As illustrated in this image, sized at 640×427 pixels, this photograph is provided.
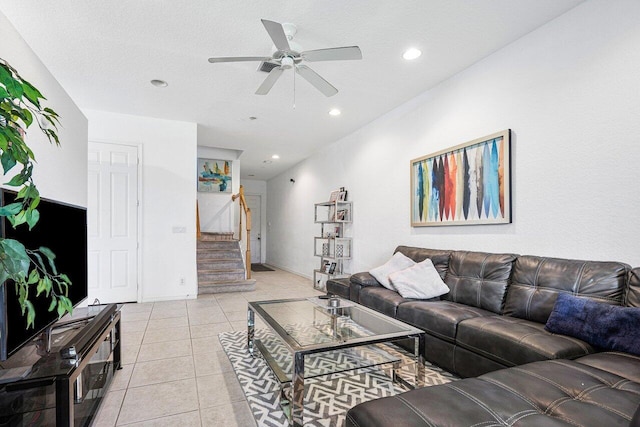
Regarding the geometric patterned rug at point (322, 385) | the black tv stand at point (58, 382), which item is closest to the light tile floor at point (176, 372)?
the geometric patterned rug at point (322, 385)

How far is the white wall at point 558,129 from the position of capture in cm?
216

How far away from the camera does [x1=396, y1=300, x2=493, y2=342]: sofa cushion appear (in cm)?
236

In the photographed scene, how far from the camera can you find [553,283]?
7.52 feet

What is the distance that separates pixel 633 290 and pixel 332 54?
2.49 m

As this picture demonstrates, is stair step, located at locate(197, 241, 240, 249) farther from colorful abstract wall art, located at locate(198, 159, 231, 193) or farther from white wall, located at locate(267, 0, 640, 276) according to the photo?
white wall, located at locate(267, 0, 640, 276)

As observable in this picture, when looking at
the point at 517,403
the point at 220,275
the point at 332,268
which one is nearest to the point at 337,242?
the point at 332,268

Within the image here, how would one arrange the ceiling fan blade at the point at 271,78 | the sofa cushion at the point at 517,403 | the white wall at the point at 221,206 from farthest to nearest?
the white wall at the point at 221,206 → the ceiling fan blade at the point at 271,78 → the sofa cushion at the point at 517,403

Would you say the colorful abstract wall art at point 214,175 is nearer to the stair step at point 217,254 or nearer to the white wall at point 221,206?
the white wall at point 221,206

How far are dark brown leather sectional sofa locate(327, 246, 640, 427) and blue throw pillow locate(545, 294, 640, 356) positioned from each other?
0.06 metres

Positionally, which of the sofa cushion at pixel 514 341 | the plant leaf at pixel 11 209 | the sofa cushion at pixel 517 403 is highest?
the plant leaf at pixel 11 209

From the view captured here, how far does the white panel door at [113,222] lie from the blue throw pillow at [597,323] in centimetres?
496

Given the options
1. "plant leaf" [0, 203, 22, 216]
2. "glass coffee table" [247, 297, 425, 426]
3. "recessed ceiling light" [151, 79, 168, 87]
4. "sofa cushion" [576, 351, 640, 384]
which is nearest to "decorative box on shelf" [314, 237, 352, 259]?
"glass coffee table" [247, 297, 425, 426]

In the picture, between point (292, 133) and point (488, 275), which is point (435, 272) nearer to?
point (488, 275)

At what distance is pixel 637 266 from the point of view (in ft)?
6.85
